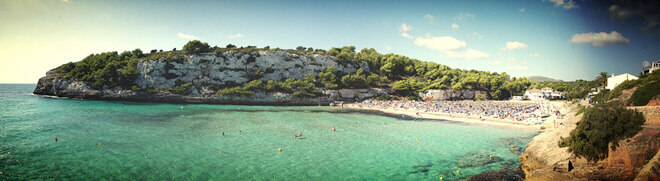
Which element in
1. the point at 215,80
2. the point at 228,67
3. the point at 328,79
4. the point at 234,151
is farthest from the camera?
the point at 328,79

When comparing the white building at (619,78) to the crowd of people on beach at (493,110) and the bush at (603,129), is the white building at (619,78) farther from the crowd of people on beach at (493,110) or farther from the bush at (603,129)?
the bush at (603,129)

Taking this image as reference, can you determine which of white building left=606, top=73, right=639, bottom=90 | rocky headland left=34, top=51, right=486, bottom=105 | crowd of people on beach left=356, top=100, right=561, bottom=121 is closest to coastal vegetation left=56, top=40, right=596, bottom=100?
rocky headland left=34, top=51, right=486, bottom=105

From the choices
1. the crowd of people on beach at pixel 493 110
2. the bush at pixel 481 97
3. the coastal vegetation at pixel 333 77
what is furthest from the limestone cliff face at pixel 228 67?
the bush at pixel 481 97

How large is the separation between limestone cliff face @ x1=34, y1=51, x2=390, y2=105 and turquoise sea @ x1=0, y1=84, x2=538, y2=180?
2974 centimetres

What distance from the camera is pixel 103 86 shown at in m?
57.0

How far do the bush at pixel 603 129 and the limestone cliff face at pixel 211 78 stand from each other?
52.8m

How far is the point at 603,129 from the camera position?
487 inches

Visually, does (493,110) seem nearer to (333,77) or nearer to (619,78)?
(619,78)

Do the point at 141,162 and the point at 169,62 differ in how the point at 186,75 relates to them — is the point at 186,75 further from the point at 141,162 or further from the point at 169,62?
the point at 141,162

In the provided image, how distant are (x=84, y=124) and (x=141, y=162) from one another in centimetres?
1809

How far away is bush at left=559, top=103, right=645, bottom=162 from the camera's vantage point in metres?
11.8

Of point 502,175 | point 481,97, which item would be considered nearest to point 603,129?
point 502,175

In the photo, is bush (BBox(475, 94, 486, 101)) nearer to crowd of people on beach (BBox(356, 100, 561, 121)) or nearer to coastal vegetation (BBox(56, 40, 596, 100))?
coastal vegetation (BBox(56, 40, 596, 100))

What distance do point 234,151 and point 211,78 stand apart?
51949 millimetres
